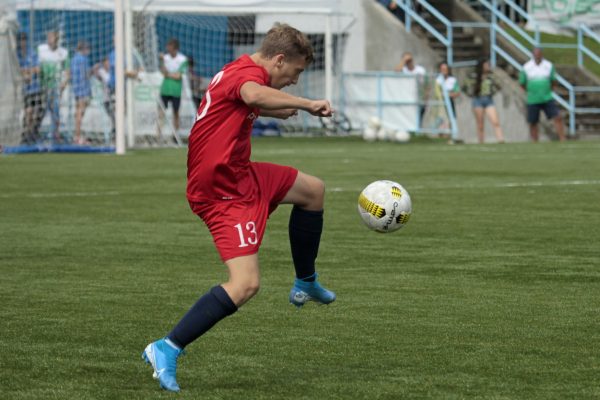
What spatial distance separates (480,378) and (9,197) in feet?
34.4

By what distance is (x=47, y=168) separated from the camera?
2053 centimetres

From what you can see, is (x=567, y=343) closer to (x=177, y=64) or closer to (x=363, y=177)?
(x=363, y=177)

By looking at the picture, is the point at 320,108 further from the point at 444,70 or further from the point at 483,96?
the point at 444,70

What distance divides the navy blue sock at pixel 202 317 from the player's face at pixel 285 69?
1.06 meters

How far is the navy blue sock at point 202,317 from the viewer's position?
5.84 metres

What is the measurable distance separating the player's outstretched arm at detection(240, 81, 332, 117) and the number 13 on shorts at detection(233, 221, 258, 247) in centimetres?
53

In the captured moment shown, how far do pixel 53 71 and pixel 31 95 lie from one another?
0.75 meters

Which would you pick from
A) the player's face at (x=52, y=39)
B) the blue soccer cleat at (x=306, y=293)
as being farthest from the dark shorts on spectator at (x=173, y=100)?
the blue soccer cleat at (x=306, y=293)

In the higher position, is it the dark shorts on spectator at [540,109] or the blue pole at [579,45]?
the blue pole at [579,45]

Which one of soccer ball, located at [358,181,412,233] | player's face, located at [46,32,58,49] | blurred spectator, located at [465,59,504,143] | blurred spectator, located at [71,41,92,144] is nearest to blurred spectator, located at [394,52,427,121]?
blurred spectator, located at [465,59,504,143]

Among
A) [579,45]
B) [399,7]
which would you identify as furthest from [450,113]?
[399,7]

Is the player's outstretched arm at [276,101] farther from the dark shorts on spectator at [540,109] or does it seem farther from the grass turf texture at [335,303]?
the dark shorts on spectator at [540,109]

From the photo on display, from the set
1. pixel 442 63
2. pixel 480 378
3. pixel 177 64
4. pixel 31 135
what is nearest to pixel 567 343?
A: pixel 480 378

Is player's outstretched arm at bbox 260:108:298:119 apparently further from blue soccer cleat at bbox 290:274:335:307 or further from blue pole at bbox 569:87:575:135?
blue pole at bbox 569:87:575:135
